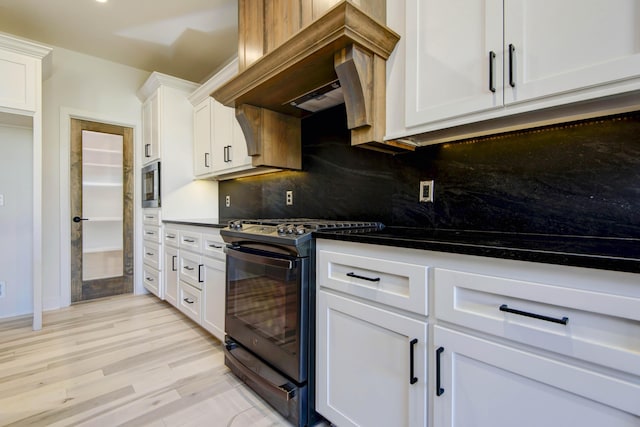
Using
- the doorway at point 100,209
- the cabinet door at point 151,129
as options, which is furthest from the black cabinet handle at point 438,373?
the doorway at point 100,209

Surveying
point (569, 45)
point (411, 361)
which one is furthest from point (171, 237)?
point (569, 45)

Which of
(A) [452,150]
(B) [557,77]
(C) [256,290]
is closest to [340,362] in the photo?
(C) [256,290]

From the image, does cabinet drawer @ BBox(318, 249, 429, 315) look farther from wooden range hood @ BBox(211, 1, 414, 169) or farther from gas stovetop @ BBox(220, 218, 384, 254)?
wooden range hood @ BBox(211, 1, 414, 169)

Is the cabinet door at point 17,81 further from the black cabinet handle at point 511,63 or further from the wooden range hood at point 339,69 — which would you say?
the black cabinet handle at point 511,63

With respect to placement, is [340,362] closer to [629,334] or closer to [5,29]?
[629,334]

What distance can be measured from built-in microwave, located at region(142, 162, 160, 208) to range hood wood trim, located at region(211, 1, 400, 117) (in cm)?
161

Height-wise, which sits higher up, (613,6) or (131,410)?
(613,6)

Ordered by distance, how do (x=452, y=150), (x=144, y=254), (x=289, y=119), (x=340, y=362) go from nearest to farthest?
1. (x=340, y=362)
2. (x=452, y=150)
3. (x=289, y=119)
4. (x=144, y=254)

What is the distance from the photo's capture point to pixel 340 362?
4.26 ft

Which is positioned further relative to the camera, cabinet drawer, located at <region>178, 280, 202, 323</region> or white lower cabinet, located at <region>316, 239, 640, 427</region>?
cabinet drawer, located at <region>178, 280, 202, 323</region>

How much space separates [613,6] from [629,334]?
2.95ft

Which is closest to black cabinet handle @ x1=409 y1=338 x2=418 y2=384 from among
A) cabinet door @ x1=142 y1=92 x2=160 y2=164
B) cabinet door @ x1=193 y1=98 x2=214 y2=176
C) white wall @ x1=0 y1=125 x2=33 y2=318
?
cabinet door @ x1=193 y1=98 x2=214 y2=176

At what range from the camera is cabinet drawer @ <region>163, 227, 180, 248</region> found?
9.36 feet

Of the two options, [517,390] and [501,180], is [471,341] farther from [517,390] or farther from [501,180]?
[501,180]
